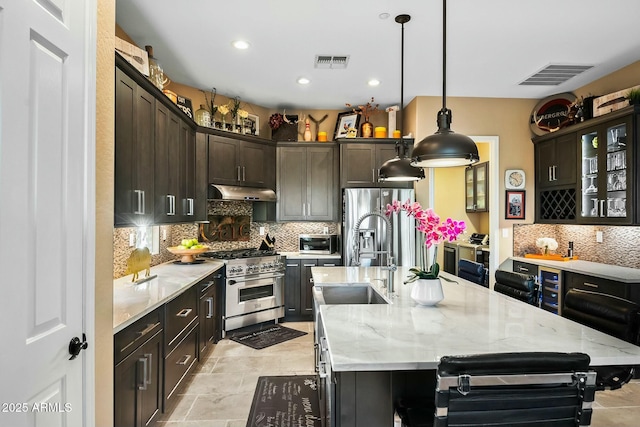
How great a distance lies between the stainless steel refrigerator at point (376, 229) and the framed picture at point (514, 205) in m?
1.24

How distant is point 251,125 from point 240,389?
11.2 feet

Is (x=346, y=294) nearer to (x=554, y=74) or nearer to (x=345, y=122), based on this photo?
(x=345, y=122)

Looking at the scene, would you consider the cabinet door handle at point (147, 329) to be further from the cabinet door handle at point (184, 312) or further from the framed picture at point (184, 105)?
the framed picture at point (184, 105)

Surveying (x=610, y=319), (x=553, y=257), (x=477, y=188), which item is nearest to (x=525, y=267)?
(x=553, y=257)

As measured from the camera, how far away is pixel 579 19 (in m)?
3.06

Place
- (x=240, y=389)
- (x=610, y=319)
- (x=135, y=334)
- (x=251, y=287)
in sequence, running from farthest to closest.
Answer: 1. (x=251, y=287)
2. (x=240, y=389)
3. (x=135, y=334)
4. (x=610, y=319)

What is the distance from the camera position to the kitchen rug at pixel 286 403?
8.76ft

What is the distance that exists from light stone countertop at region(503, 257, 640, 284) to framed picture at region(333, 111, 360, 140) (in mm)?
2836

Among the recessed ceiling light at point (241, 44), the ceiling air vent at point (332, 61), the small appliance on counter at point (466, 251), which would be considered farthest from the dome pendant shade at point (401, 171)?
the small appliance on counter at point (466, 251)

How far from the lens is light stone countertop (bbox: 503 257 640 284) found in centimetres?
342

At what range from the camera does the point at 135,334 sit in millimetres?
2064

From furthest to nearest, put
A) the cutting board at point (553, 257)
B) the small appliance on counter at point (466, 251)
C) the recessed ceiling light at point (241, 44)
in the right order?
the small appliance on counter at point (466, 251), the cutting board at point (553, 257), the recessed ceiling light at point (241, 44)

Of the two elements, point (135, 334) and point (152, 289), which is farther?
point (152, 289)

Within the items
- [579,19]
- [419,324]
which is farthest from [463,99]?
[419,324]
